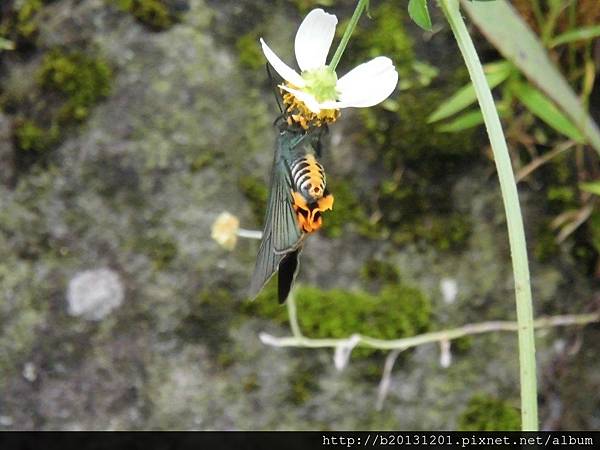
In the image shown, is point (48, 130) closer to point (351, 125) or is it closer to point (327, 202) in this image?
point (351, 125)

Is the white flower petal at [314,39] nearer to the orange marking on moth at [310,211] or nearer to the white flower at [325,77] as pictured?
the white flower at [325,77]

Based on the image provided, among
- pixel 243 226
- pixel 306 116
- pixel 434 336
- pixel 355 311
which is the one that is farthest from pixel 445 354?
pixel 306 116

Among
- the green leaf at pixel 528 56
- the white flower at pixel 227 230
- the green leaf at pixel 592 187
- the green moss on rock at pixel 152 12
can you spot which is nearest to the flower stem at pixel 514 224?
the green leaf at pixel 528 56

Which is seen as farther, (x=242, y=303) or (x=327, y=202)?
(x=242, y=303)

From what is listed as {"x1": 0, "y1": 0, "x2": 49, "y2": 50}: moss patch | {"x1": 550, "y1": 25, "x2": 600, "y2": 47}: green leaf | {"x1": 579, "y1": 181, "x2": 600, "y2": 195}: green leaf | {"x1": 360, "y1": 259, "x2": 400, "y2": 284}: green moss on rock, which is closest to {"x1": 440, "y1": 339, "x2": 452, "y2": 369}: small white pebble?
{"x1": 360, "y1": 259, "x2": 400, "y2": 284}: green moss on rock

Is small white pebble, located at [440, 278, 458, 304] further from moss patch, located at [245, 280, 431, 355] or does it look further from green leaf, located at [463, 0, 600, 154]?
green leaf, located at [463, 0, 600, 154]

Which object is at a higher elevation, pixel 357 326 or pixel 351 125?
pixel 351 125
